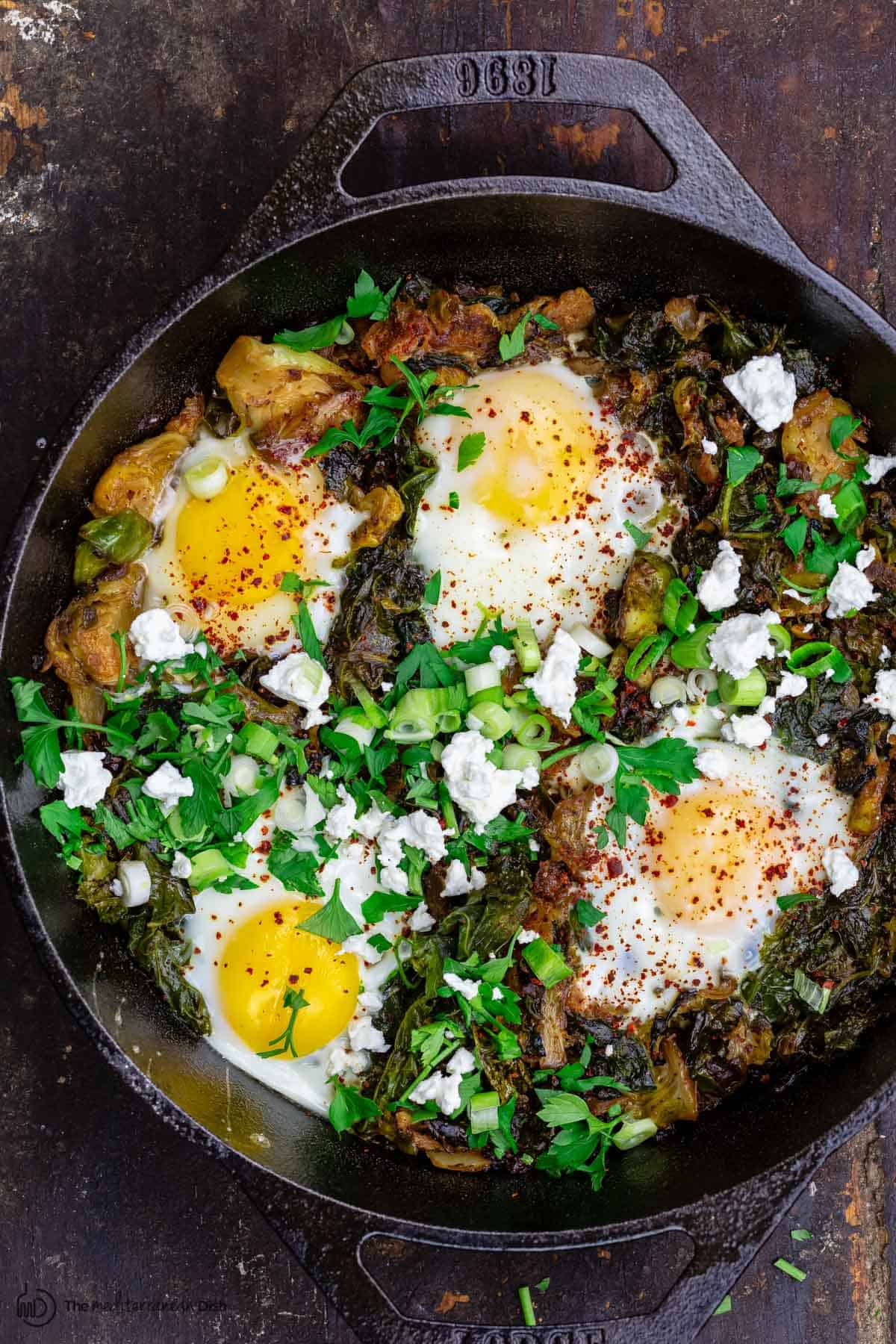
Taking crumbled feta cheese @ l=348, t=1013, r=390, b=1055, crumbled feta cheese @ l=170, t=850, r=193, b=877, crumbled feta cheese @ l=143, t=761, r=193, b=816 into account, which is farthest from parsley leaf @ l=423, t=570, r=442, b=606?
crumbled feta cheese @ l=348, t=1013, r=390, b=1055

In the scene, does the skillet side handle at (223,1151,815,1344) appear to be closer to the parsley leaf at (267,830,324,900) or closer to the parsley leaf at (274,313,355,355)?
the parsley leaf at (267,830,324,900)

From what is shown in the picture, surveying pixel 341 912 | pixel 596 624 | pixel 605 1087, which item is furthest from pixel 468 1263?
pixel 596 624

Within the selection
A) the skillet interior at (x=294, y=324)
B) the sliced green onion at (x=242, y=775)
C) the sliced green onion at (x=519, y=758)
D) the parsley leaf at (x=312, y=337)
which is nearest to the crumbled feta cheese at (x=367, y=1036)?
the skillet interior at (x=294, y=324)

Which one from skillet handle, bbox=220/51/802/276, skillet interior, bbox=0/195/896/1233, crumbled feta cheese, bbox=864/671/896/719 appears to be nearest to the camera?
skillet handle, bbox=220/51/802/276

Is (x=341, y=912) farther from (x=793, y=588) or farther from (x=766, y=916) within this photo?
(x=793, y=588)

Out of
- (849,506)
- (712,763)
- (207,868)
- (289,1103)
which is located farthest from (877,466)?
(289,1103)

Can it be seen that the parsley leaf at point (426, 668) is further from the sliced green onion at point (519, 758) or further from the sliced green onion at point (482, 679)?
the sliced green onion at point (519, 758)

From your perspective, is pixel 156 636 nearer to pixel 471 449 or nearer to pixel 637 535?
pixel 471 449
